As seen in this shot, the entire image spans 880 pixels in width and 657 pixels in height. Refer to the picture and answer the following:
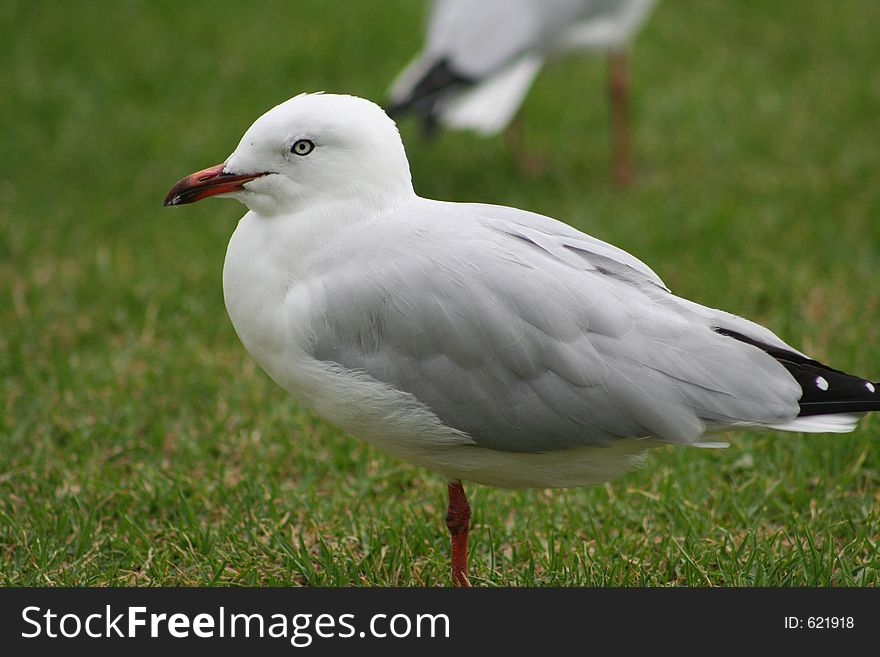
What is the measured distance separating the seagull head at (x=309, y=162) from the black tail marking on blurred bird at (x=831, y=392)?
3.52ft

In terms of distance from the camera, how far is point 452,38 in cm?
693

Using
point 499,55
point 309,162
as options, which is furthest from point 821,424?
point 499,55

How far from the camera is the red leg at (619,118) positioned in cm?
707

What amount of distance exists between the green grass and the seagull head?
1073 millimetres

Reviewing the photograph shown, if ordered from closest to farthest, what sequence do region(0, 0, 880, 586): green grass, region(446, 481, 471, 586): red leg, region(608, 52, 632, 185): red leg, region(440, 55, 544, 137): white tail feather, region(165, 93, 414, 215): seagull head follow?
1. region(165, 93, 414, 215): seagull head
2. region(446, 481, 471, 586): red leg
3. region(0, 0, 880, 586): green grass
4. region(440, 55, 544, 137): white tail feather
5. region(608, 52, 632, 185): red leg

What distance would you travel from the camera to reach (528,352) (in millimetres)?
2898

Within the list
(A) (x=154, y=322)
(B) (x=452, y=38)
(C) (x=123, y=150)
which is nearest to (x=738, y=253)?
(B) (x=452, y=38)

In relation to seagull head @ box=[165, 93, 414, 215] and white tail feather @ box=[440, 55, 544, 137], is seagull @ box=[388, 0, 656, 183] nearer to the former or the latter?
white tail feather @ box=[440, 55, 544, 137]

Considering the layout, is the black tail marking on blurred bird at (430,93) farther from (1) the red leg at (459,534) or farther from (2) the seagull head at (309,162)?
(1) the red leg at (459,534)

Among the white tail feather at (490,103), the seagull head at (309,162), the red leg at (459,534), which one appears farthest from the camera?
the white tail feather at (490,103)

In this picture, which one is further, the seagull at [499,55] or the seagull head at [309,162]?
the seagull at [499,55]

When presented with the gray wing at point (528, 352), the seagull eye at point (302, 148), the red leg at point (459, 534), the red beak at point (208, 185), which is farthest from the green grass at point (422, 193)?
the seagull eye at point (302, 148)

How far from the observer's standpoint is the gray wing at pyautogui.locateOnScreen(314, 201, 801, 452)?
9.45 feet

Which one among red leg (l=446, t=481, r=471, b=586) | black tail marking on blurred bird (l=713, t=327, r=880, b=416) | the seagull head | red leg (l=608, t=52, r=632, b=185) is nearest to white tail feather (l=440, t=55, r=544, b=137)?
red leg (l=608, t=52, r=632, b=185)
